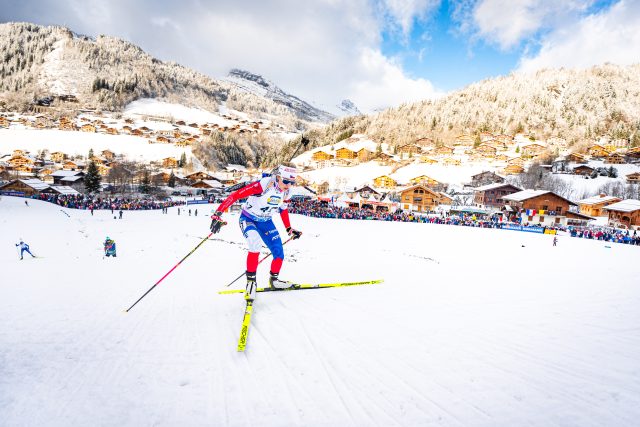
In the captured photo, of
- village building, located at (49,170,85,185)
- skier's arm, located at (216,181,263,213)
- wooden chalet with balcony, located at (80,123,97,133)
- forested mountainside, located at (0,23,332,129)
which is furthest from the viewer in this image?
forested mountainside, located at (0,23,332,129)

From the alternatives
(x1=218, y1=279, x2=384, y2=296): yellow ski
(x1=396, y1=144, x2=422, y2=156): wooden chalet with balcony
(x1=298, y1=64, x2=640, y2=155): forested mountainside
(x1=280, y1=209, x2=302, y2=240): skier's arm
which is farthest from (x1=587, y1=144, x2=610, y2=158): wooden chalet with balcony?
(x1=280, y1=209, x2=302, y2=240): skier's arm

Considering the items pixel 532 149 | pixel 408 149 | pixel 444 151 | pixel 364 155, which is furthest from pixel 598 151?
pixel 364 155

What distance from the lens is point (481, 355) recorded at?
12.5 ft

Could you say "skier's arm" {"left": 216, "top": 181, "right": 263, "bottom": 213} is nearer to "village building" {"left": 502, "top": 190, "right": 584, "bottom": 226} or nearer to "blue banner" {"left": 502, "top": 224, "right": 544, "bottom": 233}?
"blue banner" {"left": 502, "top": 224, "right": 544, "bottom": 233}

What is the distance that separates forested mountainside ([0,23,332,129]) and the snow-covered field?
179153 mm

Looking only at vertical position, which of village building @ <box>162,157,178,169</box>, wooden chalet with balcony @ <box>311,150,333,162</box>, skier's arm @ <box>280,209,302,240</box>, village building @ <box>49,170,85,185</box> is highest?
wooden chalet with balcony @ <box>311,150,333,162</box>

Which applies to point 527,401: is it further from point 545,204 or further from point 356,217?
point 545,204

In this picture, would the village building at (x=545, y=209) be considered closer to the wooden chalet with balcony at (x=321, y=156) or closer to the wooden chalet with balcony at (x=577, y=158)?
the wooden chalet with balcony at (x=577, y=158)

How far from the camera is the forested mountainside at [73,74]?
147750mm

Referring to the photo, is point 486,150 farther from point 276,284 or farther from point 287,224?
point 276,284

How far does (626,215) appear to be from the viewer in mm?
37906

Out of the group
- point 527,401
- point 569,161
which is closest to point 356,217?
point 527,401

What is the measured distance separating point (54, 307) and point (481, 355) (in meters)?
6.96

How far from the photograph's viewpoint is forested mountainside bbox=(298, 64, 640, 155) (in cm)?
10150
